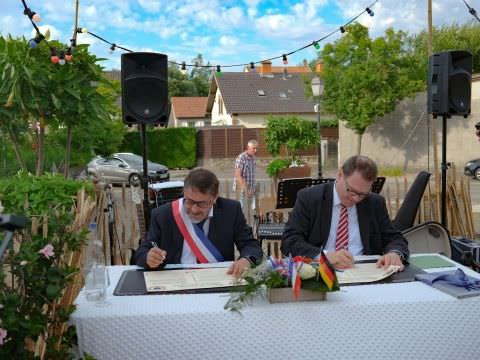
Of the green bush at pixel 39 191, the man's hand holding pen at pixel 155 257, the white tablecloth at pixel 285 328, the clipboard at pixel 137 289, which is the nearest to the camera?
the white tablecloth at pixel 285 328

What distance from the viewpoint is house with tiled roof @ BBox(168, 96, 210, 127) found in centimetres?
4759

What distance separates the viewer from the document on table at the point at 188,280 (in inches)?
97.5

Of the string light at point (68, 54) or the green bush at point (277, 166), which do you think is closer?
the string light at point (68, 54)

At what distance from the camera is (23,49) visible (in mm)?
5480

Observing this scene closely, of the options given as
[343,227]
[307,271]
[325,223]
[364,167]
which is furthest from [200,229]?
[307,271]

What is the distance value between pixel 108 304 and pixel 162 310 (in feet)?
0.78

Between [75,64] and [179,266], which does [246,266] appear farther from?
[75,64]

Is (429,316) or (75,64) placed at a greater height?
(75,64)

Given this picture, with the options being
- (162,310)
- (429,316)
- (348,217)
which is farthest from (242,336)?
(348,217)

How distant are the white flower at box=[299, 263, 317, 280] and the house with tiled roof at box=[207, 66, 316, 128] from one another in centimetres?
3170

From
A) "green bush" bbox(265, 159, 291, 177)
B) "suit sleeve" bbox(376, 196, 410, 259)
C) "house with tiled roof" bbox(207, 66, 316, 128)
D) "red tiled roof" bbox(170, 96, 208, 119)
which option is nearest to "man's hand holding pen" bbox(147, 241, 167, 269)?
"suit sleeve" bbox(376, 196, 410, 259)

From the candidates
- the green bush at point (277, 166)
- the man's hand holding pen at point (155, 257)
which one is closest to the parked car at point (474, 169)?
the green bush at point (277, 166)

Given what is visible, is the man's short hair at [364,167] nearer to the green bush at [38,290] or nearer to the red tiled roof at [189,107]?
the green bush at [38,290]

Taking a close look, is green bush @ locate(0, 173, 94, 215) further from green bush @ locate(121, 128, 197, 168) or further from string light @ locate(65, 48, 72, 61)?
green bush @ locate(121, 128, 197, 168)
